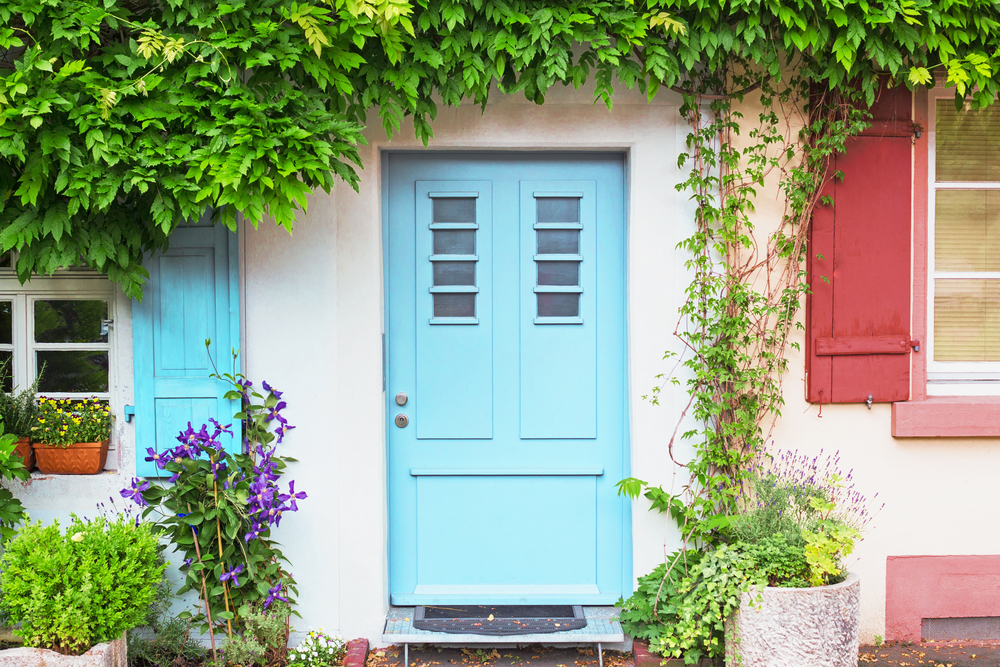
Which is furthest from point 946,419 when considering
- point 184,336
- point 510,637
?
point 184,336

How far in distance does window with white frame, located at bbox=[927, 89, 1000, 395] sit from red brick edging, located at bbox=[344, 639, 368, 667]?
3.07m

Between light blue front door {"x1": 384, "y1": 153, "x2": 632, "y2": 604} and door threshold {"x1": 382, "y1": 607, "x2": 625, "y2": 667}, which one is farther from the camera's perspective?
light blue front door {"x1": 384, "y1": 153, "x2": 632, "y2": 604}

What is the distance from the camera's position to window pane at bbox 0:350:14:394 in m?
3.22

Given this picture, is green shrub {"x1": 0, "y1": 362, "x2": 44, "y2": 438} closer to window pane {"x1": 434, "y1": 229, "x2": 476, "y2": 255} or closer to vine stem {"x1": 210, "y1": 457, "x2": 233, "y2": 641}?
vine stem {"x1": 210, "y1": 457, "x2": 233, "y2": 641}

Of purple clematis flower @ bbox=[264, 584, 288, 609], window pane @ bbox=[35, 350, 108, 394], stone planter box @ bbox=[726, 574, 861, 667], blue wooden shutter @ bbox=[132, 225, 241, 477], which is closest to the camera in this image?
stone planter box @ bbox=[726, 574, 861, 667]

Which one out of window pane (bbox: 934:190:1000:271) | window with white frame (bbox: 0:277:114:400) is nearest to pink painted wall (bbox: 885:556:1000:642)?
window pane (bbox: 934:190:1000:271)

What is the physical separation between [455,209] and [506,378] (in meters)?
0.89

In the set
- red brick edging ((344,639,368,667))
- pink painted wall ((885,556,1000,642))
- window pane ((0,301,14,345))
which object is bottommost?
red brick edging ((344,639,368,667))

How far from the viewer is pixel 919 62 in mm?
3125

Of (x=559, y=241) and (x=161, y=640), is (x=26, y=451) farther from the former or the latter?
(x=559, y=241)

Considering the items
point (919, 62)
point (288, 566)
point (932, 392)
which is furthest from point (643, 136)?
point (288, 566)

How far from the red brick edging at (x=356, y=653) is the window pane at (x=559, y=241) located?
81.3 inches

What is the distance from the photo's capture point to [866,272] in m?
3.24

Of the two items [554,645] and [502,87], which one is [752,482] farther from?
[502,87]
